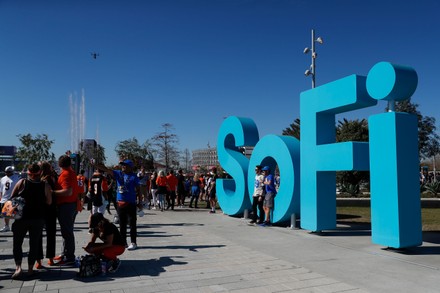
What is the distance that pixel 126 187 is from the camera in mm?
7137

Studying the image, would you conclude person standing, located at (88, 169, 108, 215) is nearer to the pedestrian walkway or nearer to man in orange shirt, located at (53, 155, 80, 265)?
the pedestrian walkway

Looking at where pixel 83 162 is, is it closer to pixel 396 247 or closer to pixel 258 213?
pixel 258 213

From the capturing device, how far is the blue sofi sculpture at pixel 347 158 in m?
6.73

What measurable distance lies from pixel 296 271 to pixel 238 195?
6558 mm

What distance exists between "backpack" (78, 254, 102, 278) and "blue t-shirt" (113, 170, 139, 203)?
5.95ft

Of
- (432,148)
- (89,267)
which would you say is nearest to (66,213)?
(89,267)

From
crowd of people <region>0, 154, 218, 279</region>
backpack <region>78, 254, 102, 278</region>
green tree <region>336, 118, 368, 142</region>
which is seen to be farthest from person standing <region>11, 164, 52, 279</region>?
green tree <region>336, 118, 368, 142</region>

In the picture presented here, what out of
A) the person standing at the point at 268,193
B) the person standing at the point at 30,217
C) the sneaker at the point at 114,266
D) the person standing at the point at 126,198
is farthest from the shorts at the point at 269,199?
the person standing at the point at 30,217

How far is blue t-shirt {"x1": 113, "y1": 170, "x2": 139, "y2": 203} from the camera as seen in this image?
7.11 m

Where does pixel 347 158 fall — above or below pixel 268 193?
above

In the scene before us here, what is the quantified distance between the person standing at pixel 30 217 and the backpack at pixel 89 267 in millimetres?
706

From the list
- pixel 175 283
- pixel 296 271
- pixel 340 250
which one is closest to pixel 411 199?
pixel 340 250

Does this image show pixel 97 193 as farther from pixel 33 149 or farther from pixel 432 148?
pixel 432 148

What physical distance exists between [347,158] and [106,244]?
16.4 feet
